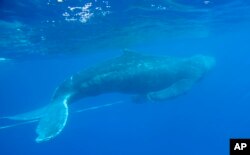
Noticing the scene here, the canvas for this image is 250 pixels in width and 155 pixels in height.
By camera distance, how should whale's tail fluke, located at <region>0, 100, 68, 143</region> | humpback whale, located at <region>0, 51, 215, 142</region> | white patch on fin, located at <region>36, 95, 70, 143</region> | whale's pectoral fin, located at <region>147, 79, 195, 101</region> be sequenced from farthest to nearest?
humpback whale, located at <region>0, 51, 215, 142</region>
whale's pectoral fin, located at <region>147, 79, 195, 101</region>
whale's tail fluke, located at <region>0, 100, 68, 143</region>
white patch on fin, located at <region>36, 95, 70, 143</region>

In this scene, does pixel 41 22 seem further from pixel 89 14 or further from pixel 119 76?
pixel 119 76

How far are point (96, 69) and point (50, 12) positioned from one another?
19.2 ft

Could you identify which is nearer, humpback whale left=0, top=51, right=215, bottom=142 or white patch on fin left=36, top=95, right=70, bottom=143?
white patch on fin left=36, top=95, right=70, bottom=143

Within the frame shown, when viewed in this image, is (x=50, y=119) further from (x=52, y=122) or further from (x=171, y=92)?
(x=171, y=92)

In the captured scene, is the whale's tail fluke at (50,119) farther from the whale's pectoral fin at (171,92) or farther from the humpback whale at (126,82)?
the whale's pectoral fin at (171,92)

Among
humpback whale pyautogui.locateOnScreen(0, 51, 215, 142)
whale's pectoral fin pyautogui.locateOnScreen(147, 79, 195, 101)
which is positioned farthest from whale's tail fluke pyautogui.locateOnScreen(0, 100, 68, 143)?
whale's pectoral fin pyautogui.locateOnScreen(147, 79, 195, 101)

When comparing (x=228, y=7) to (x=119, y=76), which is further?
(x=228, y=7)

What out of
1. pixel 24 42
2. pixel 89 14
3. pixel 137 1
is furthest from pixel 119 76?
pixel 24 42

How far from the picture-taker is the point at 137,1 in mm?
20203

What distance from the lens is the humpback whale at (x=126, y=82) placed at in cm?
1644

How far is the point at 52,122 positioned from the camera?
46.2ft

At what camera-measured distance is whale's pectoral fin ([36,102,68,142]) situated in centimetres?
1275

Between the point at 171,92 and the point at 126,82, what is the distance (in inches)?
89.6

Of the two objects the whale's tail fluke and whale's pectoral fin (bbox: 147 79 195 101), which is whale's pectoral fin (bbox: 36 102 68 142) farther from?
whale's pectoral fin (bbox: 147 79 195 101)
